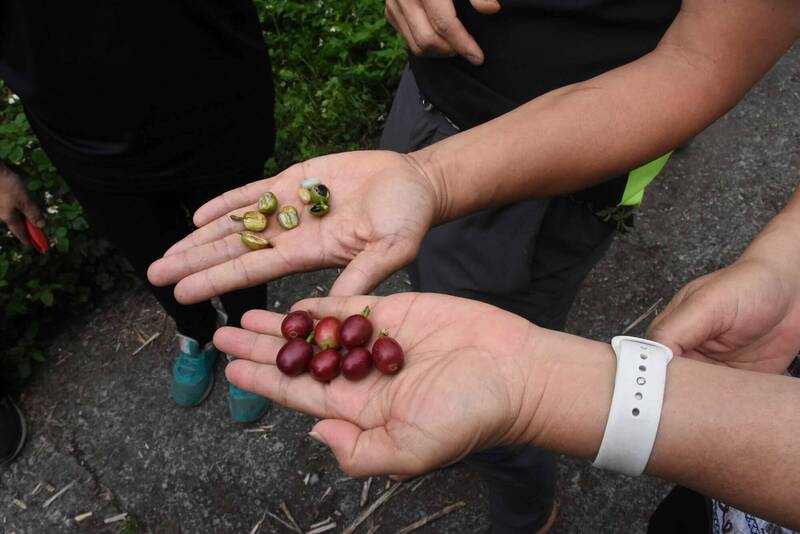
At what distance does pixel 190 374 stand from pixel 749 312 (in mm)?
2553

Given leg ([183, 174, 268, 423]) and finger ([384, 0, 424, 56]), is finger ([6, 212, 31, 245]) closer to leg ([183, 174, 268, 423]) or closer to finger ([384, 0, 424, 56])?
leg ([183, 174, 268, 423])

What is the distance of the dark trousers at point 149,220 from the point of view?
234 cm

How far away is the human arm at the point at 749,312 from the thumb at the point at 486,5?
90 centimetres

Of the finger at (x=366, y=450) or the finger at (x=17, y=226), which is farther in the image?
the finger at (x=17, y=226)

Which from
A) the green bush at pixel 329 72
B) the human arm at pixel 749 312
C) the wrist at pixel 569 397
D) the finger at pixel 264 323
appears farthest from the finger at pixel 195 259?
the green bush at pixel 329 72

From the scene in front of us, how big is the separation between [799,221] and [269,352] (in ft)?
4.66

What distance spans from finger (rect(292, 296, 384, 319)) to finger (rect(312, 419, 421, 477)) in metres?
0.34

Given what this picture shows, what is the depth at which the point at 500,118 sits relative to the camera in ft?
5.78

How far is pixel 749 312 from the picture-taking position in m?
1.47

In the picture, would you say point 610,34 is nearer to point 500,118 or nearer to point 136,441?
point 500,118

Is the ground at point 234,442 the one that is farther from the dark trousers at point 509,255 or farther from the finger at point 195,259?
the finger at point 195,259

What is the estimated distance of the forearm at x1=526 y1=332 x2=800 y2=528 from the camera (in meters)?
1.18

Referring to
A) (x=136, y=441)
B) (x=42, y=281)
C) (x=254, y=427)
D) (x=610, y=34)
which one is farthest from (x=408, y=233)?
(x=42, y=281)

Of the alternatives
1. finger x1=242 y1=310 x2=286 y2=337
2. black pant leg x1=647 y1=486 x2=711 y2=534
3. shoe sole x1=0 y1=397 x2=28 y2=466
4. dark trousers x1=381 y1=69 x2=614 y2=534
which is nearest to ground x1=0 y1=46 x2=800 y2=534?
shoe sole x1=0 y1=397 x2=28 y2=466
